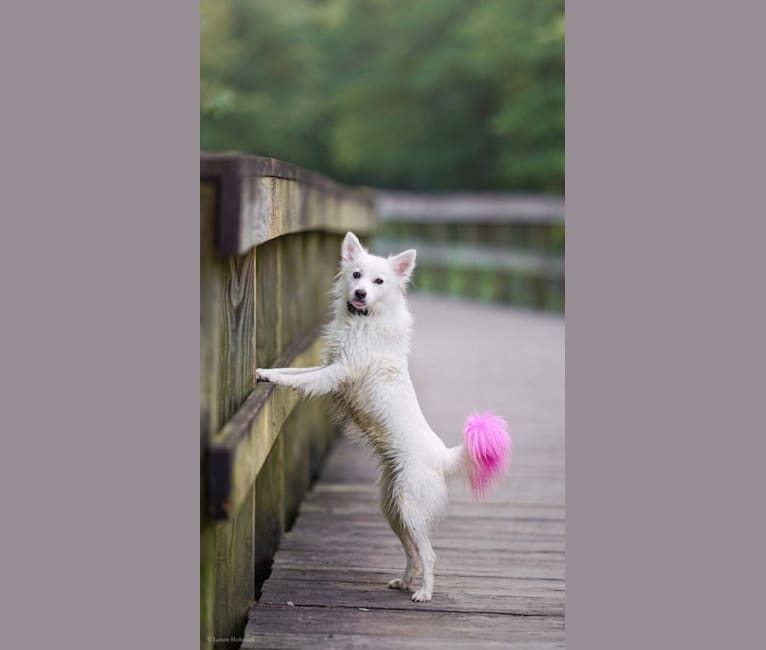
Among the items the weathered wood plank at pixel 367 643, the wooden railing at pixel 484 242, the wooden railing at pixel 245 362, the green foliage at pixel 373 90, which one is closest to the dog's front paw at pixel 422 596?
the weathered wood plank at pixel 367 643

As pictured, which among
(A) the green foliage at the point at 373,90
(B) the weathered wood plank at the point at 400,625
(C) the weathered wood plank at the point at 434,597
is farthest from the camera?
(A) the green foliage at the point at 373,90

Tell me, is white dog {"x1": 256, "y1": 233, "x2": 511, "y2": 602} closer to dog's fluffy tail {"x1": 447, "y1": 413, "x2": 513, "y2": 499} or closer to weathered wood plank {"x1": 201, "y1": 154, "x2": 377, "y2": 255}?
dog's fluffy tail {"x1": 447, "y1": 413, "x2": 513, "y2": 499}

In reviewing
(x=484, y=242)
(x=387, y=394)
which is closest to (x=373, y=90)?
(x=484, y=242)

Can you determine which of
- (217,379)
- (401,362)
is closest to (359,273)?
(401,362)

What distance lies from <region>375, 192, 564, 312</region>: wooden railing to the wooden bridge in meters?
7.43

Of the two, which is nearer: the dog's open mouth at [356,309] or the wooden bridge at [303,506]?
the wooden bridge at [303,506]

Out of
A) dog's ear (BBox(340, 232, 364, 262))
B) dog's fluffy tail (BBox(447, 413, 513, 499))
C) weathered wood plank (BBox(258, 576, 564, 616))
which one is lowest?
weathered wood plank (BBox(258, 576, 564, 616))

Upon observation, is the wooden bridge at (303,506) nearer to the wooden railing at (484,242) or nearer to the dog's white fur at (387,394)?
the dog's white fur at (387,394)

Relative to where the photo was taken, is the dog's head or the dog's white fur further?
the dog's head

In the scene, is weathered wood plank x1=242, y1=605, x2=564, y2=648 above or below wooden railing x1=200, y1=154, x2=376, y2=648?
below

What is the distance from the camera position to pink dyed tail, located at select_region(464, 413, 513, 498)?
3938 mm

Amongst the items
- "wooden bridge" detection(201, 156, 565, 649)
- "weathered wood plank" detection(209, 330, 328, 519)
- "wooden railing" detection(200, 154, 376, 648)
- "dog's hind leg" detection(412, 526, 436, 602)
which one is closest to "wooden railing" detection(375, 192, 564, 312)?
"wooden bridge" detection(201, 156, 565, 649)

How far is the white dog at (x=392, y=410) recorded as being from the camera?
392 centimetres

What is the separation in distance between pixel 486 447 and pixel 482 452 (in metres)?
0.03
